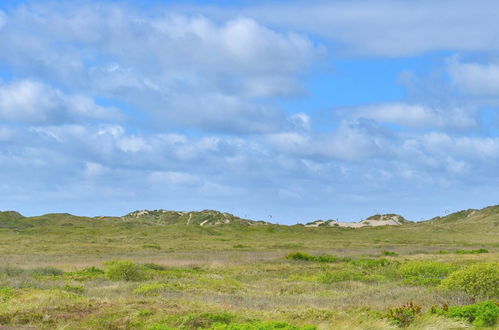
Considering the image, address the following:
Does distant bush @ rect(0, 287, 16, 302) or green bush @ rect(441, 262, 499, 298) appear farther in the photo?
green bush @ rect(441, 262, 499, 298)

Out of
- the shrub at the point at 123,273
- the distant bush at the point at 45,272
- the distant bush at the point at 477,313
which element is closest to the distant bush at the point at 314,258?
the shrub at the point at 123,273

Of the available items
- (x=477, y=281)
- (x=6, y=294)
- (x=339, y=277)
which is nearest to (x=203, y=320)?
(x=6, y=294)

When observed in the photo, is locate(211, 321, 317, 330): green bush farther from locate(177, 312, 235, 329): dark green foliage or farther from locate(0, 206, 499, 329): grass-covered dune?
locate(177, 312, 235, 329): dark green foliage

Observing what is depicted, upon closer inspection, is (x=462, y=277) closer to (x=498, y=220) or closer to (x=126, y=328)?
(x=126, y=328)

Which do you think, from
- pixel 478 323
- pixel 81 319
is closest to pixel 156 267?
pixel 81 319

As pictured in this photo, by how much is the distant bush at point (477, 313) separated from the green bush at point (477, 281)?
518 cm

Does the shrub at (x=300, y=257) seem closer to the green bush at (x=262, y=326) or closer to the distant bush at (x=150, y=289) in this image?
the distant bush at (x=150, y=289)

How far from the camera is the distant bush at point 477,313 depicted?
14297 mm

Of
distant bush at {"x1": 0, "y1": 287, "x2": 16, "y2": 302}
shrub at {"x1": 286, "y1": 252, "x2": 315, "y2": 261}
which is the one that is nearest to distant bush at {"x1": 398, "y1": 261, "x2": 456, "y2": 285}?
shrub at {"x1": 286, "y1": 252, "x2": 315, "y2": 261}

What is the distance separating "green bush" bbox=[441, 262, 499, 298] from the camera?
19750mm

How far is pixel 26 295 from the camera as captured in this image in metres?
19.1

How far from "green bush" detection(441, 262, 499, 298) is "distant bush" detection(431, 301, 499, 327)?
5.18 meters

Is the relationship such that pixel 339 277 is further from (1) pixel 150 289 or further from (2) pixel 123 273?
(2) pixel 123 273

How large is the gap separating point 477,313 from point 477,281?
5.90 metres
